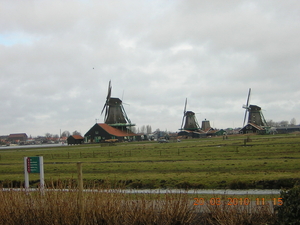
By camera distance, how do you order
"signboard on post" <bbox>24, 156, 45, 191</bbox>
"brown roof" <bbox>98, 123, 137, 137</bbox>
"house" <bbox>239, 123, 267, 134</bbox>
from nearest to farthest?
"signboard on post" <bbox>24, 156, 45, 191</bbox>
"brown roof" <bbox>98, 123, 137, 137</bbox>
"house" <bbox>239, 123, 267, 134</bbox>

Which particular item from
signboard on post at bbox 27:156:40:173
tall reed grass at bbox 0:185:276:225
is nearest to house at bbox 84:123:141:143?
signboard on post at bbox 27:156:40:173

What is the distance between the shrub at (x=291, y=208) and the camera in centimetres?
934

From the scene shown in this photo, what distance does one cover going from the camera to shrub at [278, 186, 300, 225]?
9336 millimetres

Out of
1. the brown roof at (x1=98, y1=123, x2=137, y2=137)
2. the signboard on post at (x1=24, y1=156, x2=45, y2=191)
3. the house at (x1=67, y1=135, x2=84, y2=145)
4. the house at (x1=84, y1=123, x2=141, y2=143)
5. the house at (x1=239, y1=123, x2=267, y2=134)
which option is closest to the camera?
the signboard on post at (x1=24, y1=156, x2=45, y2=191)

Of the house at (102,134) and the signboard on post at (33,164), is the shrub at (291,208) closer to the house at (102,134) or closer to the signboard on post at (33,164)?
the signboard on post at (33,164)

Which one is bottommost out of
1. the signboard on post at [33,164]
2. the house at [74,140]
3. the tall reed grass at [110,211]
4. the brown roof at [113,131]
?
the tall reed grass at [110,211]

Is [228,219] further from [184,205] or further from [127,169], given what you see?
[127,169]

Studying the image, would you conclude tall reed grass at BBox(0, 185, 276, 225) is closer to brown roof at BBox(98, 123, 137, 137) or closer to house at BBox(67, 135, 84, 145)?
brown roof at BBox(98, 123, 137, 137)

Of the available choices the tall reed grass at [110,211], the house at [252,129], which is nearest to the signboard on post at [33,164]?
the tall reed grass at [110,211]

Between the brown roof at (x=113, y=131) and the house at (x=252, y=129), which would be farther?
the house at (x=252, y=129)

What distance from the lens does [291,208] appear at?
9398 mm

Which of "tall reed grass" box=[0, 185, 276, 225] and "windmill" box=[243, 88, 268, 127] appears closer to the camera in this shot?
"tall reed grass" box=[0, 185, 276, 225]

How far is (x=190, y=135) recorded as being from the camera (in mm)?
155750

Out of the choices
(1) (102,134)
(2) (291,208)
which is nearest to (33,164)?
(2) (291,208)
